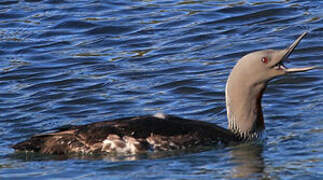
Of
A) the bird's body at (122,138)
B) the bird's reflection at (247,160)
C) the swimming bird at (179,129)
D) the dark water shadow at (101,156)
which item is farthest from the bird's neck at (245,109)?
the dark water shadow at (101,156)

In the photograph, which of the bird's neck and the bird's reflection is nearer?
the bird's reflection

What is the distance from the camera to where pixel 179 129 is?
9805mm

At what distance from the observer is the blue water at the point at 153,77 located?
929 cm

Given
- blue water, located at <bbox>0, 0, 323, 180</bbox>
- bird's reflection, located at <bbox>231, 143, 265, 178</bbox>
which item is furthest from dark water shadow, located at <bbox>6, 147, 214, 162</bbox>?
bird's reflection, located at <bbox>231, 143, 265, 178</bbox>

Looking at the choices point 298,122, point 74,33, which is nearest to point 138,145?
point 298,122

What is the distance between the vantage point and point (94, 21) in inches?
655

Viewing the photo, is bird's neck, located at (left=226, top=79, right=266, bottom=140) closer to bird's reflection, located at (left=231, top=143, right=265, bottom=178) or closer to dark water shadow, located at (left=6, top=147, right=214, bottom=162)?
bird's reflection, located at (left=231, top=143, right=265, bottom=178)

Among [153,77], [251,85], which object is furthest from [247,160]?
[153,77]

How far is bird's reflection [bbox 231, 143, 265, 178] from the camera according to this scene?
8.97 meters

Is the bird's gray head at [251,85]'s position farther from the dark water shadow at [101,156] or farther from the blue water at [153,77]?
the dark water shadow at [101,156]

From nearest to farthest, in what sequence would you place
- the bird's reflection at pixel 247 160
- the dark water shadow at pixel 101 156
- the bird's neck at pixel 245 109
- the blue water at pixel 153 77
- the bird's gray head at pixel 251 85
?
1. the bird's reflection at pixel 247 160
2. the blue water at pixel 153 77
3. the dark water shadow at pixel 101 156
4. the bird's gray head at pixel 251 85
5. the bird's neck at pixel 245 109

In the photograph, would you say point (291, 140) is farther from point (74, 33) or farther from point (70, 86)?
point (74, 33)

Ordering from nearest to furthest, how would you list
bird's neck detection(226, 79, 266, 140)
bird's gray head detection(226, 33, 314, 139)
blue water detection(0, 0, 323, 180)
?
blue water detection(0, 0, 323, 180) < bird's gray head detection(226, 33, 314, 139) < bird's neck detection(226, 79, 266, 140)

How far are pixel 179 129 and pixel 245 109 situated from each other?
2.50ft
